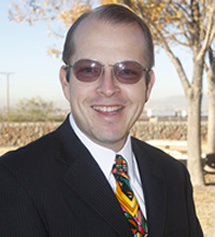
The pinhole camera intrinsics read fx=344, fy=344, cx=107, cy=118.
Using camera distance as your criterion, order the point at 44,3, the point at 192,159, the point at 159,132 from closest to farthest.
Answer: the point at 192,159 → the point at 44,3 → the point at 159,132

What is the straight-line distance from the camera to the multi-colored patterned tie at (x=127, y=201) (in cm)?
169

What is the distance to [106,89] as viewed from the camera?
5.64ft

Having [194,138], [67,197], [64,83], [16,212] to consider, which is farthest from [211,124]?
Result: [16,212]

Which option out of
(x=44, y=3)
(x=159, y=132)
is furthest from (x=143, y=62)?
(x=159, y=132)

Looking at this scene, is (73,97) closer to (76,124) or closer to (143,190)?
(76,124)

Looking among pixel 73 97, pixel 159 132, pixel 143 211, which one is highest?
pixel 73 97

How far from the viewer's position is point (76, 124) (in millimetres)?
1857

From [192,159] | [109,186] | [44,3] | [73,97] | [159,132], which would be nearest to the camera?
[109,186]

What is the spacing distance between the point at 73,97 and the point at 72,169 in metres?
0.38

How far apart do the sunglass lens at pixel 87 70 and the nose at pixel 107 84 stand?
3 cm

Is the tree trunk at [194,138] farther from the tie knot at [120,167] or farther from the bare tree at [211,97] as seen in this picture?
the tie knot at [120,167]

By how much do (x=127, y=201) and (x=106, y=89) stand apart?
57 cm

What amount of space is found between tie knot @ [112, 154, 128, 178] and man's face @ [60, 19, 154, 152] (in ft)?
0.26

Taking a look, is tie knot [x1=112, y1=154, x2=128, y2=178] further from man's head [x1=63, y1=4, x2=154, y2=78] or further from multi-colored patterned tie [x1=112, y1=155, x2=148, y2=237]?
man's head [x1=63, y1=4, x2=154, y2=78]
